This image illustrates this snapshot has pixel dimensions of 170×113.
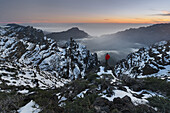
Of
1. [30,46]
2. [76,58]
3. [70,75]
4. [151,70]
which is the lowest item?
[70,75]

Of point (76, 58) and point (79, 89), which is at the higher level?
point (79, 89)

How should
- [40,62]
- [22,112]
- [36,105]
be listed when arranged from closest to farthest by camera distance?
[22,112], [36,105], [40,62]

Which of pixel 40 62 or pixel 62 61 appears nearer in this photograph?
pixel 40 62

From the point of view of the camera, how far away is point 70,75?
82.4m

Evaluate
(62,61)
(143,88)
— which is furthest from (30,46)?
(143,88)

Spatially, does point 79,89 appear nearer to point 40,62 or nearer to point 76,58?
point 40,62

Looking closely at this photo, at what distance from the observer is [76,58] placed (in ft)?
396

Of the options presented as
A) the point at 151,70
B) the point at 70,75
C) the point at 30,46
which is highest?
the point at 30,46

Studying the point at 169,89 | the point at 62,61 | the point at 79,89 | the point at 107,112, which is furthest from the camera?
the point at 62,61

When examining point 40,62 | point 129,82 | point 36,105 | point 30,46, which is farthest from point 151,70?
point 30,46

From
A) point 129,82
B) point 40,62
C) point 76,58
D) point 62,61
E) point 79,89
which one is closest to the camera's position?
point 79,89

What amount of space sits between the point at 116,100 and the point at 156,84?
9.67 meters

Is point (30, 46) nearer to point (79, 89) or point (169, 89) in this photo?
point (79, 89)

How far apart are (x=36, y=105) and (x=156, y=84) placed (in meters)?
16.7
